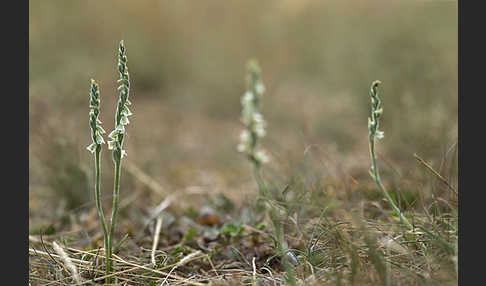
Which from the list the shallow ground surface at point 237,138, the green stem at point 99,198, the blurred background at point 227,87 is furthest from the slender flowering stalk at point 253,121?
the green stem at point 99,198

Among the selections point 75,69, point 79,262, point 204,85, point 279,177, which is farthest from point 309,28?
point 79,262

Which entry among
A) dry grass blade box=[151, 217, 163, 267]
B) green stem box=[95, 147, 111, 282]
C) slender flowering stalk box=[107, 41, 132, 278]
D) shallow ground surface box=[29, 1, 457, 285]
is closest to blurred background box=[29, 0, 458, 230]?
shallow ground surface box=[29, 1, 457, 285]

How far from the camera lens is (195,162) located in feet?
17.0

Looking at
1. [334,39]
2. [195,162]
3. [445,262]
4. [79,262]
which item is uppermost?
[334,39]

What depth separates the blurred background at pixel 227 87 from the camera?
3744 millimetres

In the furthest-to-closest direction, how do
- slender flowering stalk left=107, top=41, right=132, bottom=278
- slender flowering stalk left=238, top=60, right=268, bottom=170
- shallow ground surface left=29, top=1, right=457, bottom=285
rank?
slender flowering stalk left=238, top=60, right=268, bottom=170, shallow ground surface left=29, top=1, right=457, bottom=285, slender flowering stalk left=107, top=41, right=132, bottom=278

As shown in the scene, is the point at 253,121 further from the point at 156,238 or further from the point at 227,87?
the point at 227,87

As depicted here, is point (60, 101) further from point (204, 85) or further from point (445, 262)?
point (445, 262)

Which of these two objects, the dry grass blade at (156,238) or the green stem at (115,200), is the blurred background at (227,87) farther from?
the green stem at (115,200)

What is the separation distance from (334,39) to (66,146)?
490 centimetres

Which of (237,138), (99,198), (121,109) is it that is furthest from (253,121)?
(237,138)

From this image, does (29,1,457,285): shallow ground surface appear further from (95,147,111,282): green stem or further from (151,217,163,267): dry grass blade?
(95,147,111,282): green stem

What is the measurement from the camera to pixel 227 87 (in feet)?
24.4

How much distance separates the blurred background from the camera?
3.74m
